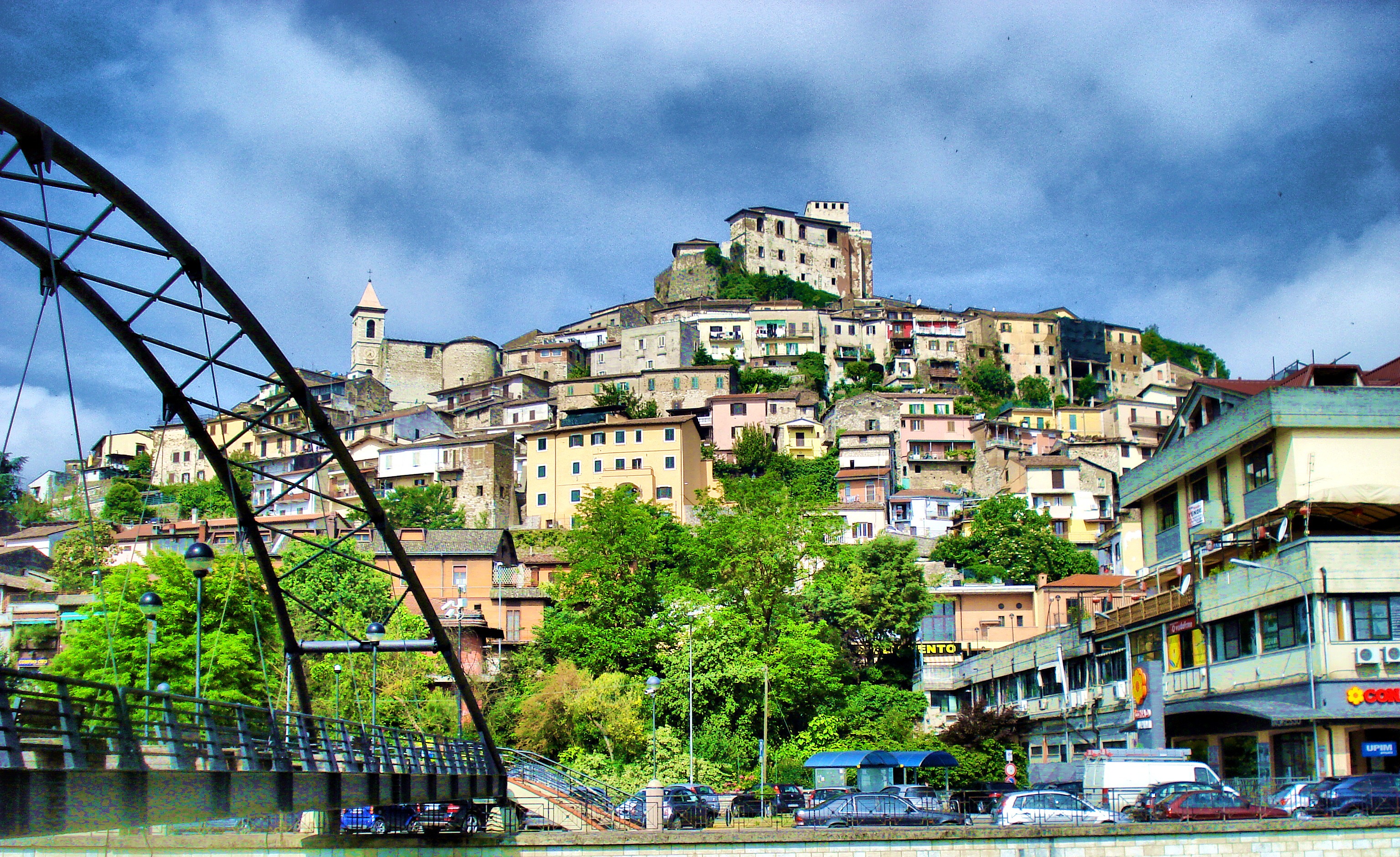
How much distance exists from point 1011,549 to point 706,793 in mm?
43023

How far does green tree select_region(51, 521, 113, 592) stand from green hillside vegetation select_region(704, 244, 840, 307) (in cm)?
8440

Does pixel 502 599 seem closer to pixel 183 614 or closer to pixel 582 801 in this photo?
pixel 183 614

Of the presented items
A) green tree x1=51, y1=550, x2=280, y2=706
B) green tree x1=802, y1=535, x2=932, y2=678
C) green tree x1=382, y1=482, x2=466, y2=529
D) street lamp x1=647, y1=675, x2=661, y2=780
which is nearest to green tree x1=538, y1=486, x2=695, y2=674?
street lamp x1=647, y1=675, x2=661, y2=780

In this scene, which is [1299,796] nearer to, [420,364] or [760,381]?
[760,381]

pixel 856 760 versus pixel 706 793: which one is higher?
pixel 856 760

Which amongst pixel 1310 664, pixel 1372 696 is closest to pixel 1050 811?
pixel 1310 664

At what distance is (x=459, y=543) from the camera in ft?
236

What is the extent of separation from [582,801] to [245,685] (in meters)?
16.6

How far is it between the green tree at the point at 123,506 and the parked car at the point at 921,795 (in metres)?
84.8

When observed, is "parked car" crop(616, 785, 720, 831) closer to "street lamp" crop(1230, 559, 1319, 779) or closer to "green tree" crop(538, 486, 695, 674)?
"green tree" crop(538, 486, 695, 674)

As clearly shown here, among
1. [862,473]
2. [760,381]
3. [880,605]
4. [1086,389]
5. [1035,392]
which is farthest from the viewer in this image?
[1086,389]

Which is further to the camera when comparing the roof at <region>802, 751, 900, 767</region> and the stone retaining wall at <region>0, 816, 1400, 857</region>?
the roof at <region>802, 751, 900, 767</region>

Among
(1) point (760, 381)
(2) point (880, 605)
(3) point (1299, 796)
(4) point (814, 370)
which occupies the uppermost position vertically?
(4) point (814, 370)

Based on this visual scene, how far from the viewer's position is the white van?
102 feet
